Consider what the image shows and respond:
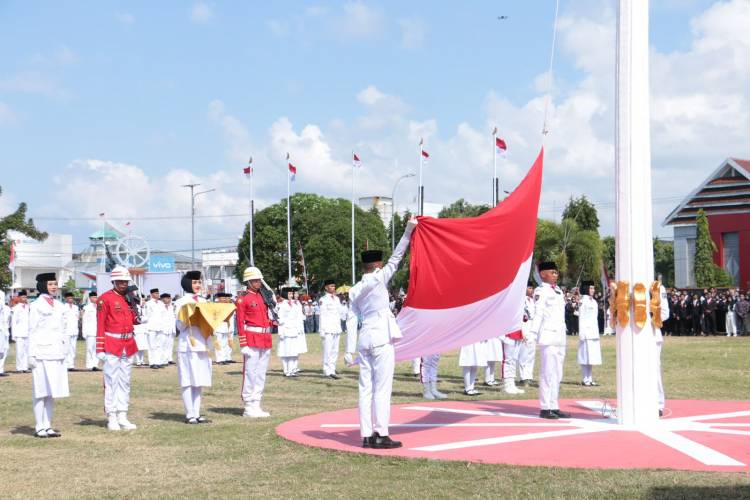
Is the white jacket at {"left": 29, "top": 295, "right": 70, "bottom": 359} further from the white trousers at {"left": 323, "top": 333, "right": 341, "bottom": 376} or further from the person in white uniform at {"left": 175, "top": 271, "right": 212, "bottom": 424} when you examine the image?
the white trousers at {"left": 323, "top": 333, "right": 341, "bottom": 376}

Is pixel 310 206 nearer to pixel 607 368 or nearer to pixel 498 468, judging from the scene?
pixel 607 368

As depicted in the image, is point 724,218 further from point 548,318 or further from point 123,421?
point 123,421

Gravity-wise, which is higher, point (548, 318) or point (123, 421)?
point (548, 318)

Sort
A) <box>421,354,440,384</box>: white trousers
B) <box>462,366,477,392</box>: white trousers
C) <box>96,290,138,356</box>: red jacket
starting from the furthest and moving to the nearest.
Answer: <box>462,366,477,392</box>: white trousers
<box>421,354,440,384</box>: white trousers
<box>96,290,138,356</box>: red jacket

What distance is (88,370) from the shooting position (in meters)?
24.6

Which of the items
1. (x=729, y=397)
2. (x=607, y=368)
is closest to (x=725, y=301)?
(x=607, y=368)

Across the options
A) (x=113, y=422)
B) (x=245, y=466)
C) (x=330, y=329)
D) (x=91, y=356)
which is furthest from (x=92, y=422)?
(x=91, y=356)

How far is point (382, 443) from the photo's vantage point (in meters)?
10.3

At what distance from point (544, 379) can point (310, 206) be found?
69754mm

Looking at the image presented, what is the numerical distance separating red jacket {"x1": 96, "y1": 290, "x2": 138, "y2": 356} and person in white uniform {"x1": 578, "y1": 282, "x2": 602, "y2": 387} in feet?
30.3

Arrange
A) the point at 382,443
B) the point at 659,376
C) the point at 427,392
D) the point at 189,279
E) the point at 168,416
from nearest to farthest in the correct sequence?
1. the point at 382,443
2. the point at 659,376
3. the point at 189,279
4. the point at 168,416
5. the point at 427,392

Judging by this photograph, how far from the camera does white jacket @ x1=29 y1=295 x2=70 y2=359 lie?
12.1 metres

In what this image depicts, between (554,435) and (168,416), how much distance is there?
20.4 ft

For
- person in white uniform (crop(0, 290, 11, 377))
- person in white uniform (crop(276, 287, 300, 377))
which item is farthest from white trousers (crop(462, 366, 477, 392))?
person in white uniform (crop(0, 290, 11, 377))
